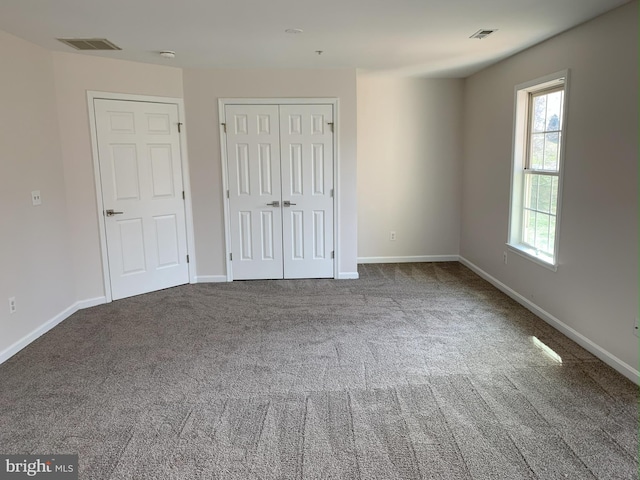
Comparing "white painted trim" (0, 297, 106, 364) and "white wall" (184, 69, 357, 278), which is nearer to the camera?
"white painted trim" (0, 297, 106, 364)

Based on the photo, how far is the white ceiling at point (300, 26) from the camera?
297cm

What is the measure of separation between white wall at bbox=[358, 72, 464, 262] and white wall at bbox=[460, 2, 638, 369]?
4.96ft

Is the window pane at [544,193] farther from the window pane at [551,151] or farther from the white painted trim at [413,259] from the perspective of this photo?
the white painted trim at [413,259]

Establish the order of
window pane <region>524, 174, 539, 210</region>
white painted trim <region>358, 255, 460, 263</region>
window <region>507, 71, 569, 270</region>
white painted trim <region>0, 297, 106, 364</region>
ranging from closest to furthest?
white painted trim <region>0, 297, 106, 364</region> → window <region>507, 71, 569, 270</region> → window pane <region>524, 174, 539, 210</region> → white painted trim <region>358, 255, 460, 263</region>

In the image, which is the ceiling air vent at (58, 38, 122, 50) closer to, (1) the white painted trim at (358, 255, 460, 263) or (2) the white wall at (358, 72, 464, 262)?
(2) the white wall at (358, 72, 464, 262)

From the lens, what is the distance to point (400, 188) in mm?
6199

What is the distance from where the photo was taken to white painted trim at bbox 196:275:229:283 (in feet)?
17.9

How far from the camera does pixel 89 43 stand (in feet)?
12.7

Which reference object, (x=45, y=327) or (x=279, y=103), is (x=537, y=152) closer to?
(x=279, y=103)

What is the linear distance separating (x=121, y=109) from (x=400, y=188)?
3551 mm

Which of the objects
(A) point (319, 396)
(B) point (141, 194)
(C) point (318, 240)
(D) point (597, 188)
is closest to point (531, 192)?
(D) point (597, 188)

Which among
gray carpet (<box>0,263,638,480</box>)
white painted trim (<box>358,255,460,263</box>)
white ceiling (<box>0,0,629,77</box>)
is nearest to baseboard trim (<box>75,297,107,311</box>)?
gray carpet (<box>0,263,638,480</box>)

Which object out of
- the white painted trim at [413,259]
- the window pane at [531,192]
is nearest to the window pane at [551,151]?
the window pane at [531,192]

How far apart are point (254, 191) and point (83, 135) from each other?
6.07 ft
